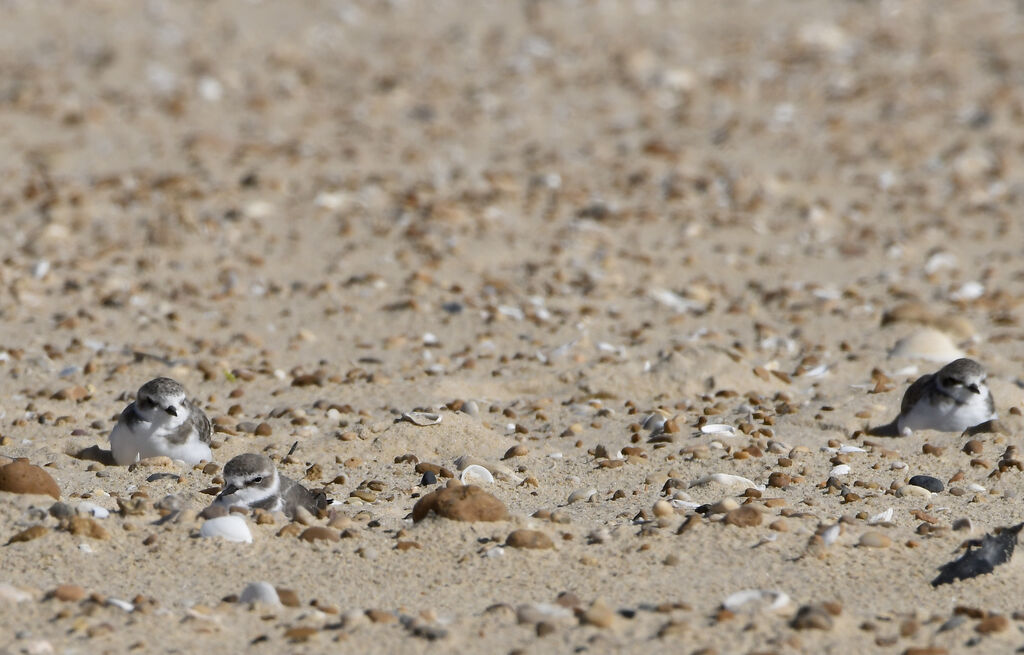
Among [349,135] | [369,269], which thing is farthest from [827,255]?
[349,135]

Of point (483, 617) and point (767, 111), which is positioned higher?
point (767, 111)

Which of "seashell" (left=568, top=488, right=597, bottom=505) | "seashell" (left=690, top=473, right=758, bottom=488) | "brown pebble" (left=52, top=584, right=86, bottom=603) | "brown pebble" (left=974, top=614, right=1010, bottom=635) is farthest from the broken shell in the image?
"brown pebble" (left=52, top=584, right=86, bottom=603)

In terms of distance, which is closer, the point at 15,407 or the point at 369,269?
the point at 15,407

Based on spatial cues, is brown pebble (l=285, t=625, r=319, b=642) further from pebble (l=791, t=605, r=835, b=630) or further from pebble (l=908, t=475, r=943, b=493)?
pebble (l=908, t=475, r=943, b=493)

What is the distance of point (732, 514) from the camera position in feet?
15.4

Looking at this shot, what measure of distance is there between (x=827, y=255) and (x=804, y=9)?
26.3 ft

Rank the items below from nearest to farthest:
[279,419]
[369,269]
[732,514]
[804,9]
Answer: [732,514]
[279,419]
[369,269]
[804,9]

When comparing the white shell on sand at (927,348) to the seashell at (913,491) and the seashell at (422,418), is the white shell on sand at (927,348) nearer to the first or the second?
the seashell at (913,491)

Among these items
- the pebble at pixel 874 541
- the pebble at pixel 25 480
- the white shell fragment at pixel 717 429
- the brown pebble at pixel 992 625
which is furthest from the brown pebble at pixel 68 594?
the white shell fragment at pixel 717 429

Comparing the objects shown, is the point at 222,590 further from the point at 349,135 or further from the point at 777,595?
the point at 349,135

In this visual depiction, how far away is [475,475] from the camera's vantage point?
5398 mm

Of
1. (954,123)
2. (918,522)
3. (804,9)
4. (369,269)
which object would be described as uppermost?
(804,9)

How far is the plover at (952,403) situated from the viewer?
598 cm

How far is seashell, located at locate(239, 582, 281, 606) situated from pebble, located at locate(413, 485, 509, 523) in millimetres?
766
